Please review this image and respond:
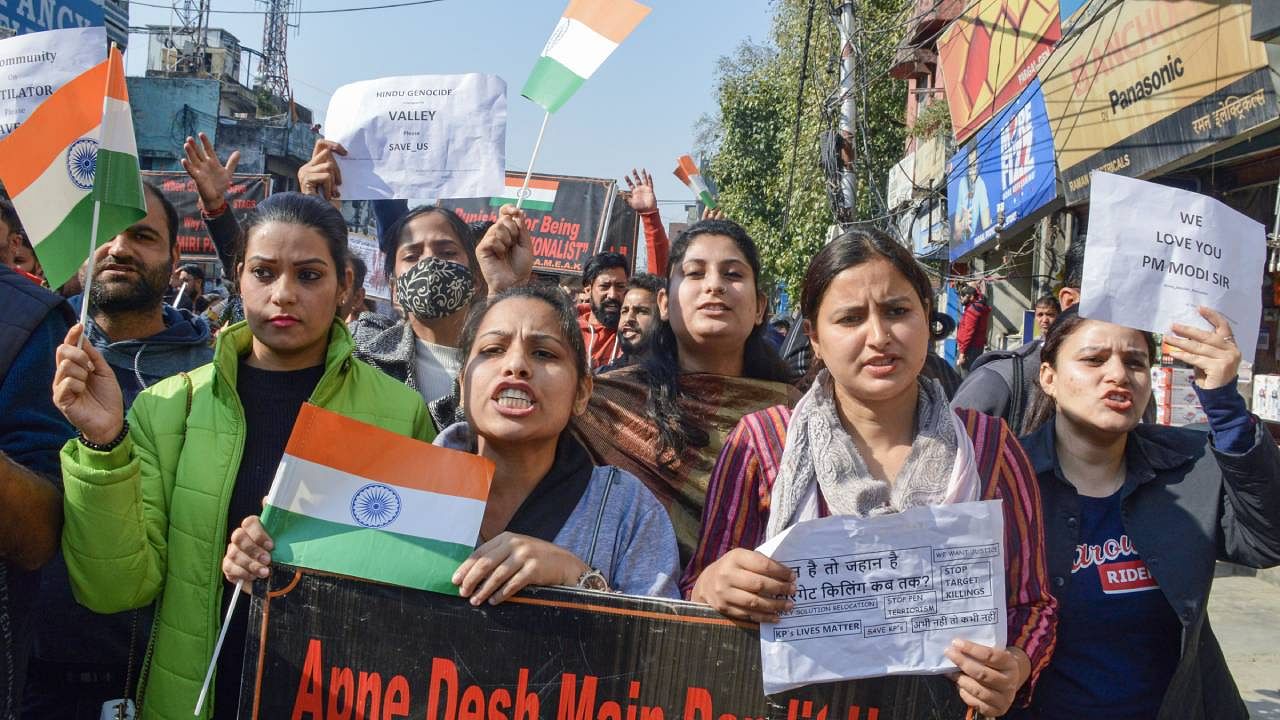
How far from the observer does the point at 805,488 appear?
1.84 m

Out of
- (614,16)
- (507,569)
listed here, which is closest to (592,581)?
(507,569)

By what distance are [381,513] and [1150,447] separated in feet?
5.81

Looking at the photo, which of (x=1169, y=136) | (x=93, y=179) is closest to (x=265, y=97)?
(x=1169, y=136)

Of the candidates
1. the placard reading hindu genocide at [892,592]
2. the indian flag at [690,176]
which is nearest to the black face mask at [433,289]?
the placard reading hindu genocide at [892,592]

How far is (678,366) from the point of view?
2.89 metres

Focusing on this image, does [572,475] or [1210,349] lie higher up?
[1210,349]

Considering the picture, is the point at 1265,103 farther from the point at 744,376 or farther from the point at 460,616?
the point at 460,616

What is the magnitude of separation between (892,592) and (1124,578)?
76cm

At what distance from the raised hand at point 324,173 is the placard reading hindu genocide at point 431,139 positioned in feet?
0.15

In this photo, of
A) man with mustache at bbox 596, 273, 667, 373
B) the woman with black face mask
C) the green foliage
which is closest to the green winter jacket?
the woman with black face mask

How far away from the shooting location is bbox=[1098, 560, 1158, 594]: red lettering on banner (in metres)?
2.08

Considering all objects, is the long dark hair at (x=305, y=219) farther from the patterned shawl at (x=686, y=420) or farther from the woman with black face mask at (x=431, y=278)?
the patterned shawl at (x=686, y=420)

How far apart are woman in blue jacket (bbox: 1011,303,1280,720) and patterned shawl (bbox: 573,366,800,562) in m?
0.85

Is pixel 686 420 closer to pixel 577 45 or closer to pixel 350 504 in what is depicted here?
pixel 350 504
